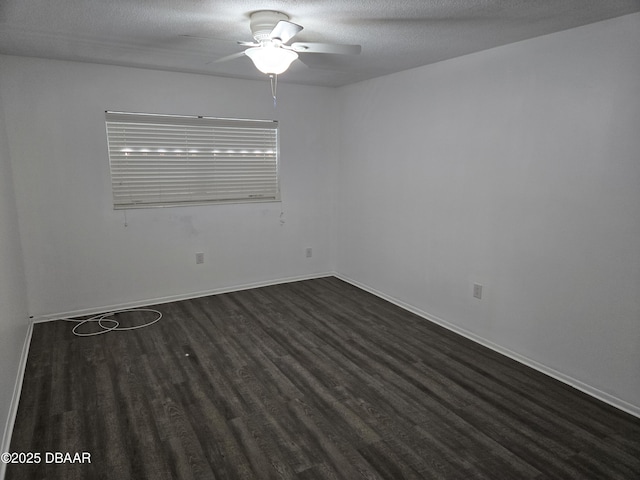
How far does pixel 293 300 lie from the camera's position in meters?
4.64

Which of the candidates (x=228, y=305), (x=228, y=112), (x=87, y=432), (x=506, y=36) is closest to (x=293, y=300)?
(x=228, y=305)

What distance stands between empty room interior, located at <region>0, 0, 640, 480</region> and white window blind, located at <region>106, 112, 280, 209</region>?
0.03 metres

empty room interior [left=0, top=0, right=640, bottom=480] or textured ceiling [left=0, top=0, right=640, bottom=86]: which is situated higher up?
textured ceiling [left=0, top=0, right=640, bottom=86]

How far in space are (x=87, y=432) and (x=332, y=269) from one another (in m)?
3.62

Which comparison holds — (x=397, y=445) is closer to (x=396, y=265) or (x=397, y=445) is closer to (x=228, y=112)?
(x=396, y=265)

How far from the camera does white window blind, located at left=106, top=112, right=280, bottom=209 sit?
4191mm

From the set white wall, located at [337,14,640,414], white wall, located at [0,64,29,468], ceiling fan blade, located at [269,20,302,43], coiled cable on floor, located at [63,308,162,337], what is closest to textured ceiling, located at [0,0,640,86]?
ceiling fan blade, located at [269,20,302,43]

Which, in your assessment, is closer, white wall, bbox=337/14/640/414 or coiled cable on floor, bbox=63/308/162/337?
white wall, bbox=337/14/640/414

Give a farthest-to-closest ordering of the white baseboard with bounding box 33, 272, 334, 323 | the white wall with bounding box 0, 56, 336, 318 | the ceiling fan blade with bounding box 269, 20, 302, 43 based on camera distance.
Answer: the white baseboard with bounding box 33, 272, 334, 323 → the white wall with bounding box 0, 56, 336, 318 → the ceiling fan blade with bounding box 269, 20, 302, 43

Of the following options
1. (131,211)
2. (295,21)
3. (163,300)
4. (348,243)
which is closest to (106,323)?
(163,300)

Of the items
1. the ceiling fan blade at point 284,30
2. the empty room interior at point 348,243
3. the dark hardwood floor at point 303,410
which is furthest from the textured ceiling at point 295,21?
the dark hardwood floor at point 303,410

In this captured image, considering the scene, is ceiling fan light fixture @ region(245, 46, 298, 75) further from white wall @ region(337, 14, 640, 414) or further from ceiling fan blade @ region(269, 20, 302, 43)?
white wall @ region(337, 14, 640, 414)

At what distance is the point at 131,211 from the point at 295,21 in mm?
2656

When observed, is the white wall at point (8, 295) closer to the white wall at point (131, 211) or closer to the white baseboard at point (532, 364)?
the white wall at point (131, 211)
